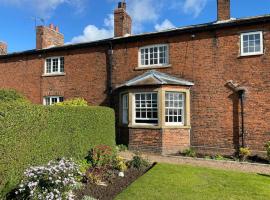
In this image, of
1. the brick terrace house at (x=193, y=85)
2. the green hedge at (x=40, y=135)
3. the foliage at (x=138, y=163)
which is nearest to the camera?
the green hedge at (x=40, y=135)

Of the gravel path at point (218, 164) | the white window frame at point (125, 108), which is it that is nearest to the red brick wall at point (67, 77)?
the white window frame at point (125, 108)

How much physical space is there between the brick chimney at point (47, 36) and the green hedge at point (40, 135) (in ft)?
38.3

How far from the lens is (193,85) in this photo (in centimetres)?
1473

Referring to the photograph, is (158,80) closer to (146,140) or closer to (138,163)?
(146,140)

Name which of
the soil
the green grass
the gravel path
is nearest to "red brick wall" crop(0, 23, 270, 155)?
the gravel path

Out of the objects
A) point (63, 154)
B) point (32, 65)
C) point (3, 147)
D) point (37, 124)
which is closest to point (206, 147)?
point (63, 154)

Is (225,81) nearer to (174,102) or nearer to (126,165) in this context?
(174,102)

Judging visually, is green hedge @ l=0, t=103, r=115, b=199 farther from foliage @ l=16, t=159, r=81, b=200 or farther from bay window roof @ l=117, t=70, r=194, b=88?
bay window roof @ l=117, t=70, r=194, b=88

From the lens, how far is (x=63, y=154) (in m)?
8.95

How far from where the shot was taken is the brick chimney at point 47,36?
20.8 meters

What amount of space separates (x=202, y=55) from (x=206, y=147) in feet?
15.7

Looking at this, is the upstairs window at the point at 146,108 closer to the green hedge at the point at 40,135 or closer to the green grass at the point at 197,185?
the green hedge at the point at 40,135

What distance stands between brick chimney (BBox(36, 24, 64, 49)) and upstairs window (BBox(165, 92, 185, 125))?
11266mm

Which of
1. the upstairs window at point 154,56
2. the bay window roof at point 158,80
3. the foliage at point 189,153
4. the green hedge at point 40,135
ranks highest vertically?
the upstairs window at point 154,56
